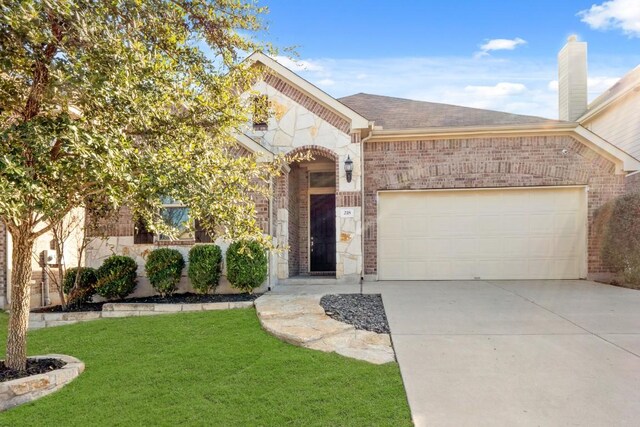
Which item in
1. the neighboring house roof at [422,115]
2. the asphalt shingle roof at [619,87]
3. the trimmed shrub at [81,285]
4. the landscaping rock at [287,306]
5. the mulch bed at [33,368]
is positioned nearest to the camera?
the mulch bed at [33,368]

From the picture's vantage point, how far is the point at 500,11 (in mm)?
9453

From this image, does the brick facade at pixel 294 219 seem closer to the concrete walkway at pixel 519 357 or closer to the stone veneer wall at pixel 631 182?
the concrete walkway at pixel 519 357

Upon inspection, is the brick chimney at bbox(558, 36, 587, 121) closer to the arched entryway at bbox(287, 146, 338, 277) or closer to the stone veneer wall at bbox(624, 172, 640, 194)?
the stone veneer wall at bbox(624, 172, 640, 194)

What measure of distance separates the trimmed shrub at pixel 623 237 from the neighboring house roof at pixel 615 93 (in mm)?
3877

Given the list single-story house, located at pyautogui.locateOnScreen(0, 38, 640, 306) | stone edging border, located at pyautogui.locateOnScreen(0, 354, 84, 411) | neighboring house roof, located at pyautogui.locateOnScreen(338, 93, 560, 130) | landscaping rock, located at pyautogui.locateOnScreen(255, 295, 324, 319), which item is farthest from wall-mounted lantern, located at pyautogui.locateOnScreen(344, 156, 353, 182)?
stone edging border, located at pyautogui.locateOnScreen(0, 354, 84, 411)

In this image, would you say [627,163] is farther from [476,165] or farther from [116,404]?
[116,404]

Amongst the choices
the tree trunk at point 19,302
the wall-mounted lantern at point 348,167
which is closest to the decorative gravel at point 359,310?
the wall-mounted lantern at point 348,167

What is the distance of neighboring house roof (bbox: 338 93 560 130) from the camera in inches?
430

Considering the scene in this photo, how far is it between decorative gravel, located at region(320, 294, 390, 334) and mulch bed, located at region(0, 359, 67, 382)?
358 centimetres

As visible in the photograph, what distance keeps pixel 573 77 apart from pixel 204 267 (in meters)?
12.7

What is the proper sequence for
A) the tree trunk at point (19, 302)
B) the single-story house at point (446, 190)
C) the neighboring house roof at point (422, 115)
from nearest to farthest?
the tree trunk at point (19, 302) → the single-story house at point (446, 190) → the neighboring house roof at point (422, 115)

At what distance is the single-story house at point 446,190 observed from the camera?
966 cm

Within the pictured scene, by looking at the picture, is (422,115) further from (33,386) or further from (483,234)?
(33,386)

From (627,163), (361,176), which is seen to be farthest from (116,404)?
(627,163)
